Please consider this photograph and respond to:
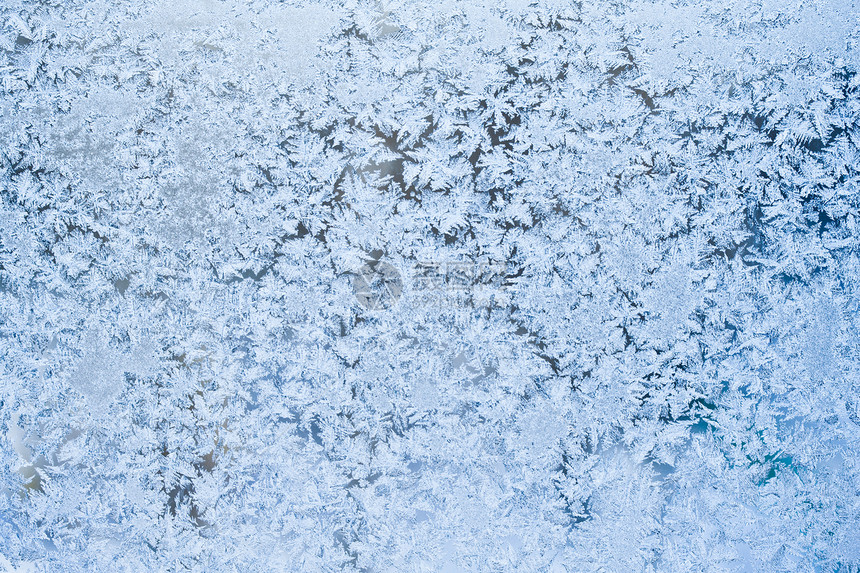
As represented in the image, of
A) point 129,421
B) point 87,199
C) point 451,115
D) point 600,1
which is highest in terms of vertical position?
point 600,1

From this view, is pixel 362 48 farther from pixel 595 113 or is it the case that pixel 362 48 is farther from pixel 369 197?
pixel 595 113

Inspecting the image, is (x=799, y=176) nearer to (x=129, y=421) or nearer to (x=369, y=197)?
(x=369, y=197)

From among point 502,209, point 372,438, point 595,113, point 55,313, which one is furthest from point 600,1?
point 55,313

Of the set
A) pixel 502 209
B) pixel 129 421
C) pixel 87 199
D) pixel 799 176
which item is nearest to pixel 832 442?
A: pixel 799 176

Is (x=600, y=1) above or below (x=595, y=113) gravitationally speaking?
above

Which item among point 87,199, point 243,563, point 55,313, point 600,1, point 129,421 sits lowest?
point 243,563

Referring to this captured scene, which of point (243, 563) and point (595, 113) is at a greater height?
point (595, 113)
